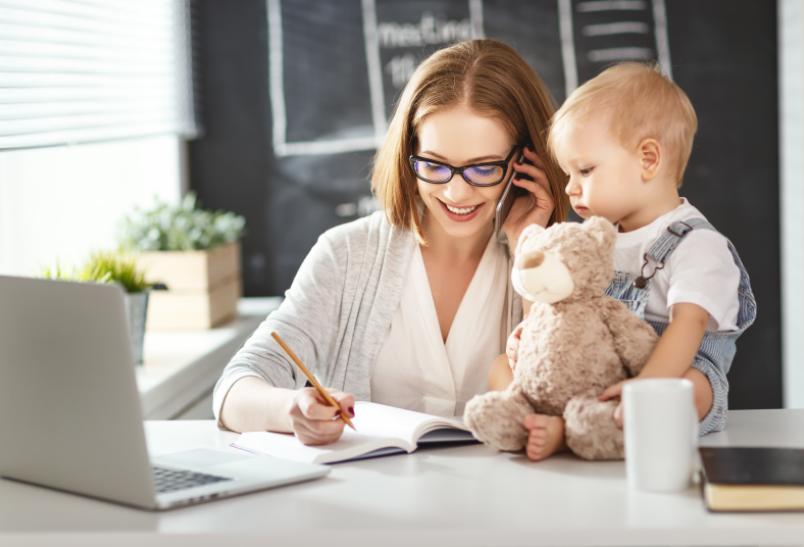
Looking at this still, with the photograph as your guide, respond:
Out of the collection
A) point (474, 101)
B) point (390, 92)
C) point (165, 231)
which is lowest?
point (165, 231)

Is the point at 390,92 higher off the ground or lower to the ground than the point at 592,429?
higher

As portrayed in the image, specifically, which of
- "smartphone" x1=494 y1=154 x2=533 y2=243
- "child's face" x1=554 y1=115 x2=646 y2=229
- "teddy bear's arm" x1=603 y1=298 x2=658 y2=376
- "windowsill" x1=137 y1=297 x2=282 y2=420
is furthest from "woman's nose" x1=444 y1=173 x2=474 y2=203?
"windowsill" x1=137 y1=297 x2=282 y2=420

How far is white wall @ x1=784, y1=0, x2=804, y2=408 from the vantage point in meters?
3.15

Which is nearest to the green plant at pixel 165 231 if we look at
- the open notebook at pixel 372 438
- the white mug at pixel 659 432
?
the open notebook at pixel 372 438

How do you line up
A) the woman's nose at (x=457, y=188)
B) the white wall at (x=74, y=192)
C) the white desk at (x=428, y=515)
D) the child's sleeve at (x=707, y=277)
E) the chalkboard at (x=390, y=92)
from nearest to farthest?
the white desk at (x=428, y=515)
the child's sleeve at (x=707, y=277)
the woman's nose at (x=457, y=188)
the white wall at (x=74, y=192)
the chalkboard at (x=390, y=92)

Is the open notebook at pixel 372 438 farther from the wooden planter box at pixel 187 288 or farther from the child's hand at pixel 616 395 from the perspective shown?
the wooden planter box at pixel 187 288

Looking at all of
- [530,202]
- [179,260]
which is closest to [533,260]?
[530,202]

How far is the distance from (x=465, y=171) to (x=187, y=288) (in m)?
1.54

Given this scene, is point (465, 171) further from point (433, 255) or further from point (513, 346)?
point (513, 346)

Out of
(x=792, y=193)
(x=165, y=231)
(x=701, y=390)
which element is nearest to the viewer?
(x=701, y=390)

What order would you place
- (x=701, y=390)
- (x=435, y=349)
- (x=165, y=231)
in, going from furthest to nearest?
(x=165, y=231) < (x=435, y=349) < (x=701, y=390)

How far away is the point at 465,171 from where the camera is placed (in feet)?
5.28

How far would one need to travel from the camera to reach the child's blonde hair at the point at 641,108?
4.26 feet

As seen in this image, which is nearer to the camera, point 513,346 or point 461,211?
point 513,346
